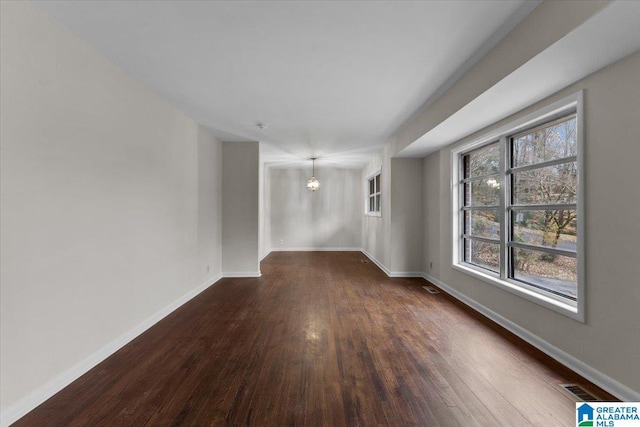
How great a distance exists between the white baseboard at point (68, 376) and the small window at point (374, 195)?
5221 mm

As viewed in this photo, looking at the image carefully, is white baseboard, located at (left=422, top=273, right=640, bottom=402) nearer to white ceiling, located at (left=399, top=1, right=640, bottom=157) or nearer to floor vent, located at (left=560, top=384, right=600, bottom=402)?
floor vent, located at (left=560, top=384, right=600, bottom=402)

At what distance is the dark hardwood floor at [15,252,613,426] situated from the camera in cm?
177

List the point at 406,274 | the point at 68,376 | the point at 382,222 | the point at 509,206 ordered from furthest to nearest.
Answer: the point at 382,222 < the point at 406,274 < the point at 509,206 < the point at 68,376

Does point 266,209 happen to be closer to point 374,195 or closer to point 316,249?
point 316,249

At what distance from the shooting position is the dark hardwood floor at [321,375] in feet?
5.79

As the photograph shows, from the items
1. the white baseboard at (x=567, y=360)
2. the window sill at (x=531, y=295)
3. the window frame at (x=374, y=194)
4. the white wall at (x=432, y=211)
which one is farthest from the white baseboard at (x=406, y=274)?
the white baseboard at (x=567, y=360)

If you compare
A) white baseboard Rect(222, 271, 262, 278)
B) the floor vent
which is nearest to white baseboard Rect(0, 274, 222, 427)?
white baseboard Rect(222, 271, 262, 278)

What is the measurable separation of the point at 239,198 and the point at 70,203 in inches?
130

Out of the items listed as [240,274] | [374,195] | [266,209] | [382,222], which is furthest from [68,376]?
[374,195]

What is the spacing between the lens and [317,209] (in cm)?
929

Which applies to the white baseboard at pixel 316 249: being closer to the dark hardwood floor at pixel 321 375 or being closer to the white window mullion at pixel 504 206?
the dark hardwood floor at pixel 321 375

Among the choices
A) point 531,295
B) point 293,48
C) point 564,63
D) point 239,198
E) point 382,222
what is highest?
point 293,48

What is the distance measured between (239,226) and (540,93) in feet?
15.6

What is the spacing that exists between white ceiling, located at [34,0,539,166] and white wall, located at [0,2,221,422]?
0.28 m
